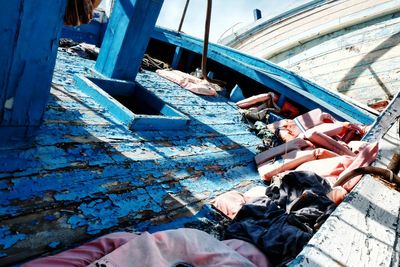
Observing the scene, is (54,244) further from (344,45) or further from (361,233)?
(344,45)

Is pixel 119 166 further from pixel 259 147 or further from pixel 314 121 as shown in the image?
pixel 314 121

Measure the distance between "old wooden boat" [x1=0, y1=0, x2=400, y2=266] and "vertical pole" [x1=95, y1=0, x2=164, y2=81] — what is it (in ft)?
0.04

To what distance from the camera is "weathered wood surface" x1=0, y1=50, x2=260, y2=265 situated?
1.52 meters

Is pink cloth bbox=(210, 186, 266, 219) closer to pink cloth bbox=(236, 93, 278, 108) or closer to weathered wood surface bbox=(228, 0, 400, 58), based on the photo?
pink cloth bbox=(236, 93, 278, 108)

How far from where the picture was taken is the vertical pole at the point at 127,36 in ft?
11.2

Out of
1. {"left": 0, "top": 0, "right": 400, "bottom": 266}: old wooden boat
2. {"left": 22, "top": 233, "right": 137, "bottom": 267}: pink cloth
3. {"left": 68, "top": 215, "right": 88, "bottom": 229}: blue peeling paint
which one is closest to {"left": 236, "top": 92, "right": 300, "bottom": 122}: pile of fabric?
{"left": 0, "top": 0, "right": 400, "bottom": 266}: old wooden boat

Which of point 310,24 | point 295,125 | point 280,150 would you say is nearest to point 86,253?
point 280,150

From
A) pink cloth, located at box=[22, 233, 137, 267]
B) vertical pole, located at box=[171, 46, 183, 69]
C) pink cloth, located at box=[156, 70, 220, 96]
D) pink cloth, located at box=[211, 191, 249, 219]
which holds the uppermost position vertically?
vertical pole, located at box=[171, 46, 183, 69]

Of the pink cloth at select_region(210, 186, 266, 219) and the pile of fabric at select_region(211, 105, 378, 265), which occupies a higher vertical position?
the pile of fabric at select_region(211, 105, 378, 265)

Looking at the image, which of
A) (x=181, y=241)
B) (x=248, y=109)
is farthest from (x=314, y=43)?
(x=181, y=241)

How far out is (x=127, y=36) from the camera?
3473 millimetres

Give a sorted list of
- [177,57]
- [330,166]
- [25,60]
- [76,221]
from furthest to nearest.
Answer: [177,57], [330,166], [25,60], [76,221]

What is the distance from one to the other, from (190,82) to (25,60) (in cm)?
314

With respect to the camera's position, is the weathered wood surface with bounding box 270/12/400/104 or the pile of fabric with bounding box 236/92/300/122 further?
the weathered wood surface with bounding box 270/12/400/104
